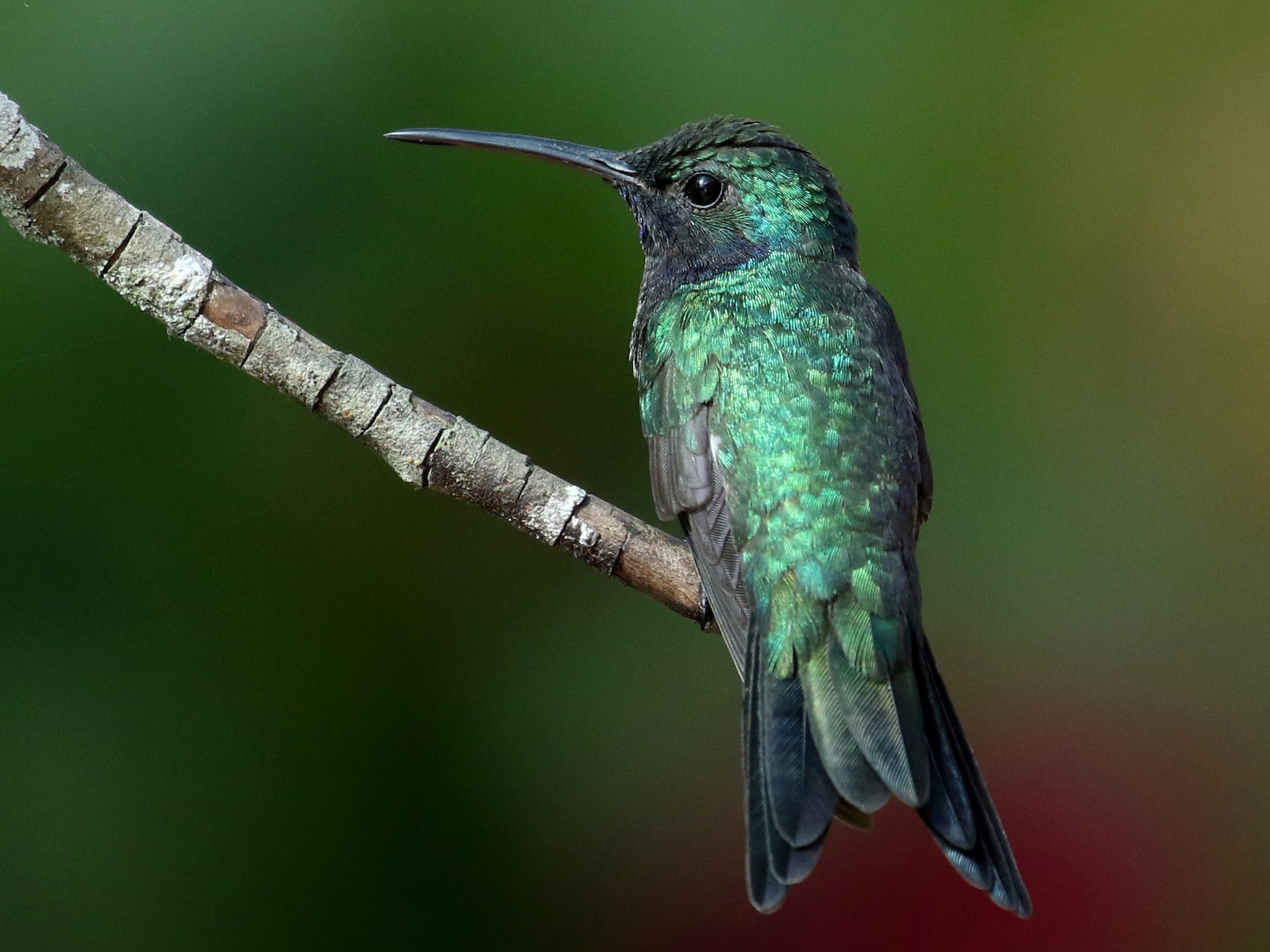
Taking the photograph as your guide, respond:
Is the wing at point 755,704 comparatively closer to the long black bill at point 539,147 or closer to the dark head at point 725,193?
the dark head at point 725,193

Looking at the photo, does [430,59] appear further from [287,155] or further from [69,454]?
[69,454]

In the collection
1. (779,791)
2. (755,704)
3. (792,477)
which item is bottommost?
(779,791)

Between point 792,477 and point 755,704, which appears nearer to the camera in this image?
point 755,704

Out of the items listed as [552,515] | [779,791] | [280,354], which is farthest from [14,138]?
[779,791]

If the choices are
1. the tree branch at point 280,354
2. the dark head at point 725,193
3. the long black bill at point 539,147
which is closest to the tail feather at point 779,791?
the tree branch at point 280,354

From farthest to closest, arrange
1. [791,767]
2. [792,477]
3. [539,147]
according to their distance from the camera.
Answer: [539,147]
[792,477]
[791,767]

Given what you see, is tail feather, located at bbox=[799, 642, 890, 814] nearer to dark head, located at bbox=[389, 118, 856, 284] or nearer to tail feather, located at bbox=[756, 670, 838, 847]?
tail feather, located at bbox=[756, 670, 838, 847]

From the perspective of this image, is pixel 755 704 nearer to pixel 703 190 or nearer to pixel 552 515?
pixel 552 515
